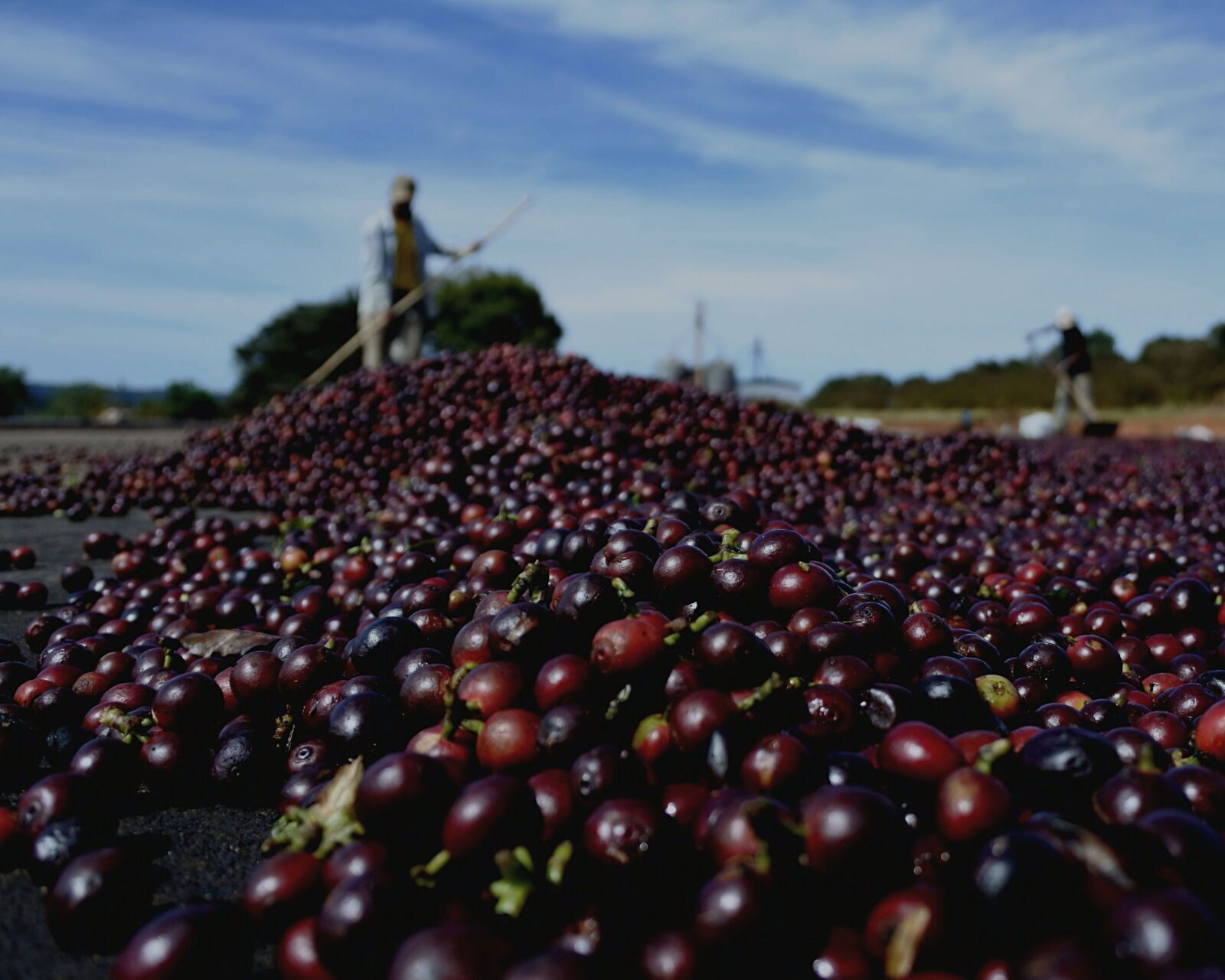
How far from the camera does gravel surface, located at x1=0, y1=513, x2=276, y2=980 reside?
179 cm

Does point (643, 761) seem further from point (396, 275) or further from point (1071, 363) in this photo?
point (1071, 363)

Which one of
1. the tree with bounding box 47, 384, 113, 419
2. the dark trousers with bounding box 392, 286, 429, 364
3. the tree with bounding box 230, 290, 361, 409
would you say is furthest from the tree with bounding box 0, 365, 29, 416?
the dark trousers with bounding box 392, 286, 429, 364

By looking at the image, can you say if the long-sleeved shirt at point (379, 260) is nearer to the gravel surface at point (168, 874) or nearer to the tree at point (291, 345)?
the gravel surface at point (168, 874)

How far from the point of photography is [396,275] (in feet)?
44.9

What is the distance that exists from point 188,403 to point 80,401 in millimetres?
5667

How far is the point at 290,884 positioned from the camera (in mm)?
1756

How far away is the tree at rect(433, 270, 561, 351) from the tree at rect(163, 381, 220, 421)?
21.4 meters

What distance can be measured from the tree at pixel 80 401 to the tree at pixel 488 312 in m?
24.8

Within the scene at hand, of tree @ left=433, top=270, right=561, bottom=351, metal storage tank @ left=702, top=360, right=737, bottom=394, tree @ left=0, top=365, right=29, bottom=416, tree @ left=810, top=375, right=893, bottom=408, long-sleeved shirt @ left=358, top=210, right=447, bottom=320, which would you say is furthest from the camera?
tree @ left=433, top=270, right=561, bottom=351

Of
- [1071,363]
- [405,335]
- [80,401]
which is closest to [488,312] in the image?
[80,401]

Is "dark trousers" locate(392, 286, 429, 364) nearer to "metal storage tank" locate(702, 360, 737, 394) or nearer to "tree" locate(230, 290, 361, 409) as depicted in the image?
"metal storage tank" locate(702, 360, 737, 394)

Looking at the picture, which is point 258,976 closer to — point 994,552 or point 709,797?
point 709,797

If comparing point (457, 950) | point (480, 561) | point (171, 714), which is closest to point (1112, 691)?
point (480, 561)

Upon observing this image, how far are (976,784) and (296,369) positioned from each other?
53.0 metres
